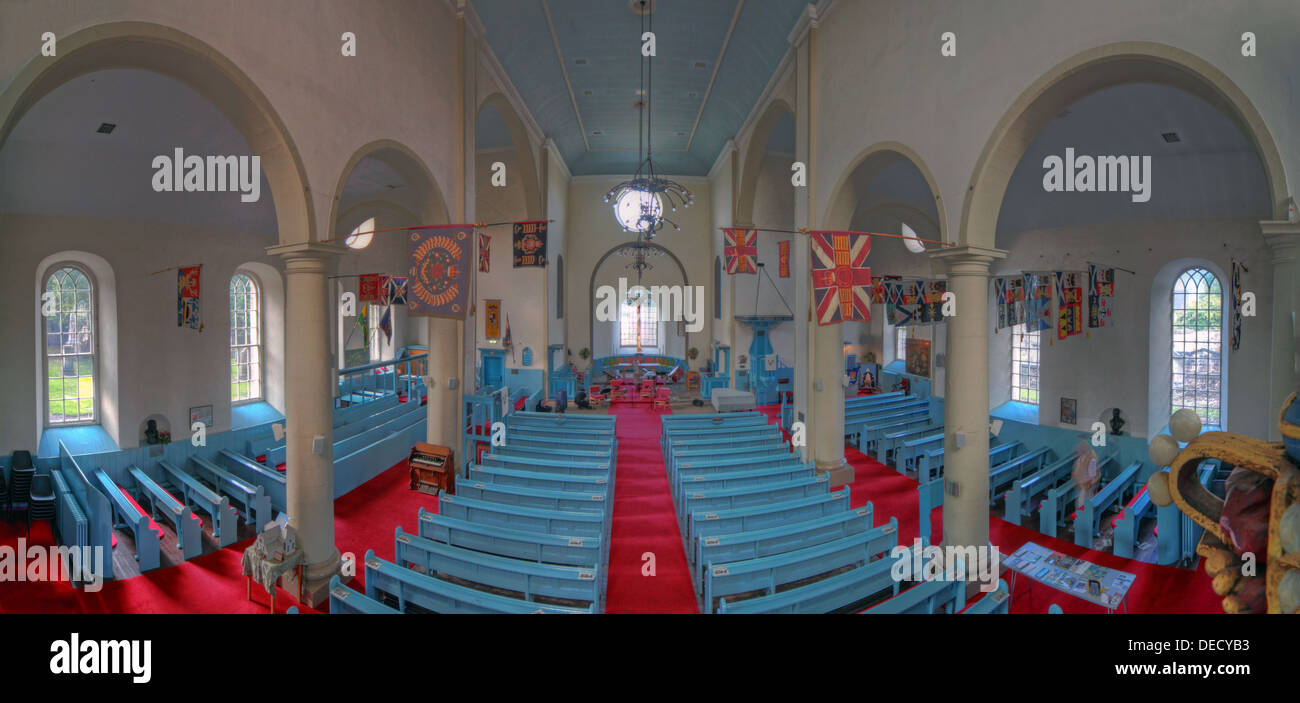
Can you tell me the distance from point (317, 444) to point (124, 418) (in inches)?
299

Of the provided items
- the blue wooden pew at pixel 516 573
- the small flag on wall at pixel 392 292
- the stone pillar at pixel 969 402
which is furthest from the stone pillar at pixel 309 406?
the stone pillar at pixel 969 402

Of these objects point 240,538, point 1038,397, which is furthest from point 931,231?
point 240,538

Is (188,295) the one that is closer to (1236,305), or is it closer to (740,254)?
(740,254)

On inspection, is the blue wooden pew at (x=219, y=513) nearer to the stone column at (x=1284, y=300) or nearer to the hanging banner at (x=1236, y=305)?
the stone column at (x=1284, y=300)

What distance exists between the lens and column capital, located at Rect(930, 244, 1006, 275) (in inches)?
287

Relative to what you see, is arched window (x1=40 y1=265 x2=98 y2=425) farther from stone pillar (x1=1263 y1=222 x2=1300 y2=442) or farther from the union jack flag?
stone pillar (x1=1263 y1=222 x2=1300 y2=442)

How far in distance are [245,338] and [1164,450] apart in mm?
17852

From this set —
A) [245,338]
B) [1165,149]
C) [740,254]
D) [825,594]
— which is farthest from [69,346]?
[1165,149]

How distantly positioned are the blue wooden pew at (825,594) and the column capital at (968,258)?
4.06m

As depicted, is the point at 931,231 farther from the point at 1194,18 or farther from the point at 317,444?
the point at 317,444

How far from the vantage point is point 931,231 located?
1777cm

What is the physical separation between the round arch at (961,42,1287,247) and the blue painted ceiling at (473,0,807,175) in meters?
7.00

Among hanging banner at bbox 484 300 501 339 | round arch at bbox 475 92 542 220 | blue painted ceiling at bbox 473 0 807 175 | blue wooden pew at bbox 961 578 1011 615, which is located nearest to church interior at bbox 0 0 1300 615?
blue painted ceiling at bbox 473 0 807 175

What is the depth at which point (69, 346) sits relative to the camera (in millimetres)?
11008
